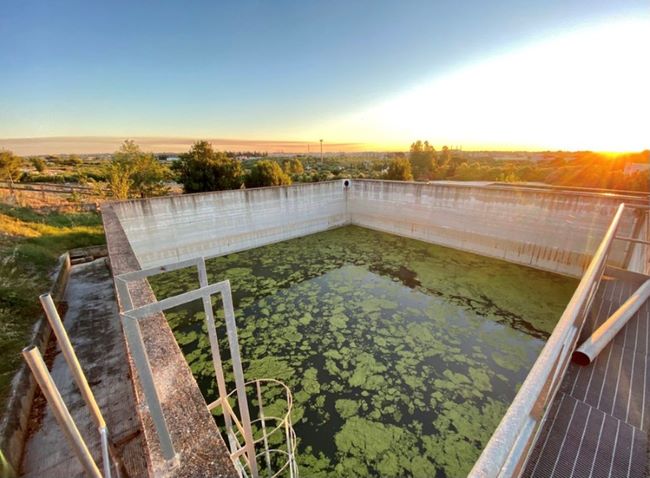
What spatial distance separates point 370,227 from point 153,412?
9.32 meters

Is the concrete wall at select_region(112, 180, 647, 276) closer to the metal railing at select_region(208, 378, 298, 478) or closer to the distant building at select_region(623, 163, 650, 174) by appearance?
the metal railing at select_region(208, 378, 298, 478)

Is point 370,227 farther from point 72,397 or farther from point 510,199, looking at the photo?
point 72,397

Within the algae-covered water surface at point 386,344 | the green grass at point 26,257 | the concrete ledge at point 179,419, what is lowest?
the algae-covered water surface at point 386,344

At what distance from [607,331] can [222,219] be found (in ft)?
24.7

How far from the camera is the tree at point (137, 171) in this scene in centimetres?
993

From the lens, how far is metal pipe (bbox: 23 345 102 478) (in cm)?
66

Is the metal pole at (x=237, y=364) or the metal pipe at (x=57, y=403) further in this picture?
the metal pole at (x=237, y=364)

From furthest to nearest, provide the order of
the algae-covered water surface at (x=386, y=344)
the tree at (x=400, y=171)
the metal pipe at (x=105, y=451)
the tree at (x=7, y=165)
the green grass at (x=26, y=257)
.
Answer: the tree at (x=400, y=171), the tree at (x=7, y=165), the green grass at (x=26, y=257), the algae-covered water surface at (x=386, y=344), the metal pipe at (x=105, y=451)

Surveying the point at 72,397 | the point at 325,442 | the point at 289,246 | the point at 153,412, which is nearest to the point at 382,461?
the point at 325,442

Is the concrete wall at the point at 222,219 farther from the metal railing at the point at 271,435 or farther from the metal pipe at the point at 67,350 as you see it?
the metal pipe at the point at 67,350

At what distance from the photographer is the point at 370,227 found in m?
9.91

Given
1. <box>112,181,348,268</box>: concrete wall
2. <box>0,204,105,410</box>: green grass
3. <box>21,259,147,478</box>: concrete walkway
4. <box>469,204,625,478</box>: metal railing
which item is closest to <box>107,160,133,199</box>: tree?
<box>0,204,105,410</box>: green grass

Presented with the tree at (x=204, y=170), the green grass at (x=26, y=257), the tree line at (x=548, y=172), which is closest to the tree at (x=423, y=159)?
the tree line at (x=548, y=172)

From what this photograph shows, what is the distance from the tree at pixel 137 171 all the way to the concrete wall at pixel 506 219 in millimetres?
8404
